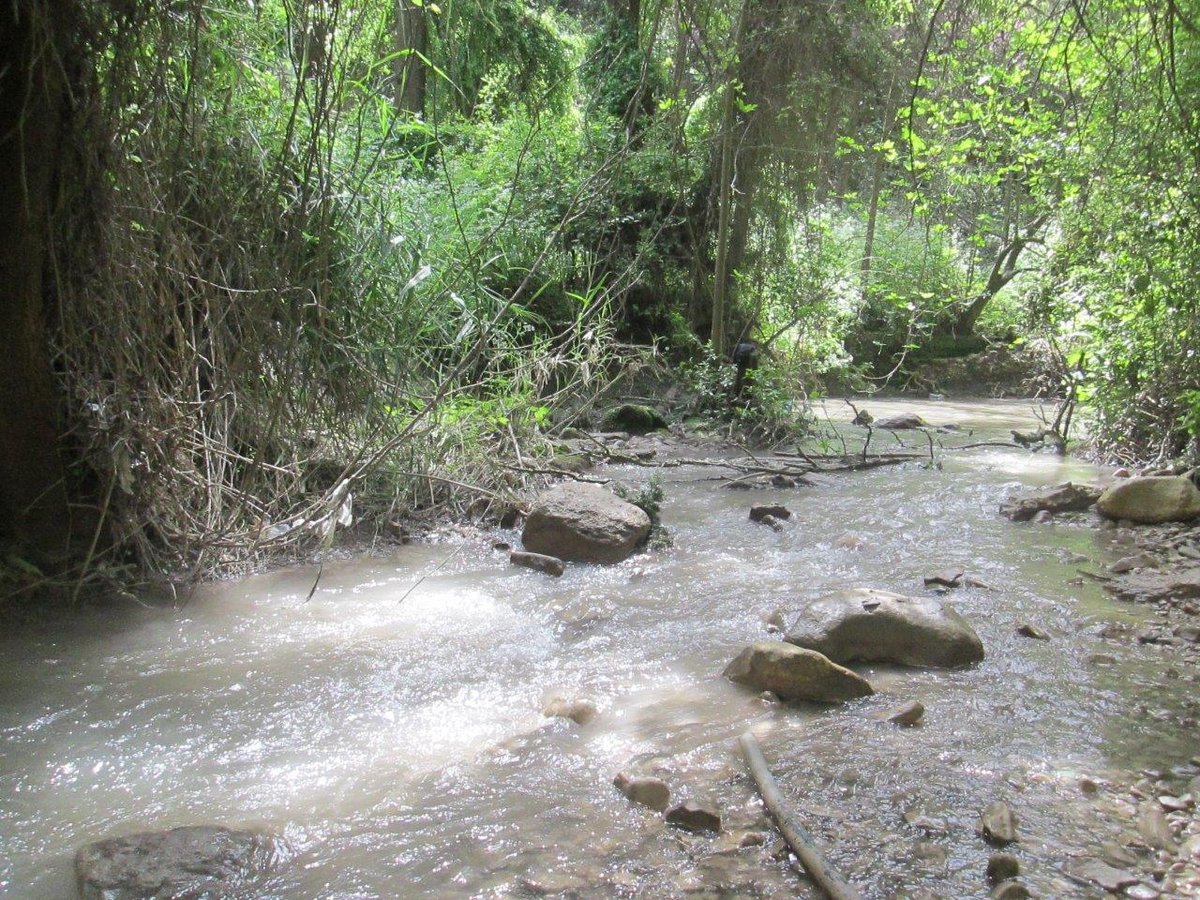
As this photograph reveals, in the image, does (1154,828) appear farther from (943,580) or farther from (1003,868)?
(943,580)

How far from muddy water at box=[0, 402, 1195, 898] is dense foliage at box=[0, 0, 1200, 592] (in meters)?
0.62

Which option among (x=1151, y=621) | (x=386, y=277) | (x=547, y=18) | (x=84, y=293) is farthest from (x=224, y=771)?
(x=547, y=18)

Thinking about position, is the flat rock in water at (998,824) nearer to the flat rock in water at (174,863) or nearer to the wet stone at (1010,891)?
the wet stone at (1010,891)

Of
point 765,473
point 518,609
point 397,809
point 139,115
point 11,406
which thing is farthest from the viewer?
point 765,473

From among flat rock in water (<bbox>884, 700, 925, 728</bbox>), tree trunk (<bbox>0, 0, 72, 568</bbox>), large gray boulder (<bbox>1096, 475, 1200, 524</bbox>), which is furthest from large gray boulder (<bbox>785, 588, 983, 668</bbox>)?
tree trunk (<bbox>0, 0, 72, 568</bbox>)

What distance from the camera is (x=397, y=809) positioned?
8.41 ft

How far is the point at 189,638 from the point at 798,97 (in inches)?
318

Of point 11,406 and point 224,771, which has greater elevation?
point 11,406

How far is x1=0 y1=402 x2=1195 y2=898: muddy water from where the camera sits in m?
2.32

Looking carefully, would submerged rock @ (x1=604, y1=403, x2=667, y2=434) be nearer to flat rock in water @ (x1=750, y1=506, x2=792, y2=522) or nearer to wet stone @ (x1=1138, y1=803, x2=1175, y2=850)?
flat rock in water @ (x1=750, y1=506, x2=792, y2=522)

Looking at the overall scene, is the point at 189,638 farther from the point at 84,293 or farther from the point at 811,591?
the point at 811,591

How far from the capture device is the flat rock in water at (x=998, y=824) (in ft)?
7.66

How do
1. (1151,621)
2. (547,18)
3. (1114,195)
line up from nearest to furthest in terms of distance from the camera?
1. (1151,621)
2. (1114,195)
3. (547,18)

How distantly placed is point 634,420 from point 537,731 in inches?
253
